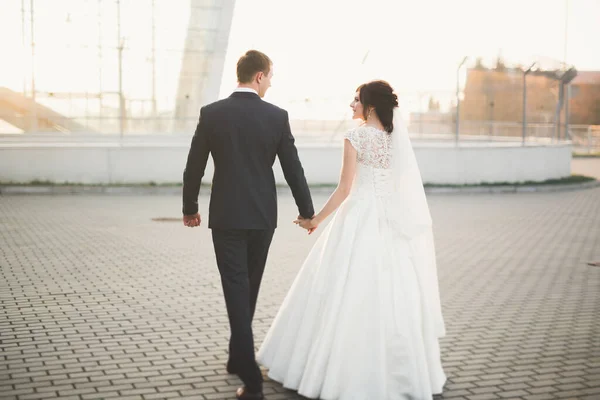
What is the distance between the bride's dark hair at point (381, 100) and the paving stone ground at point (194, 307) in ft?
5.87

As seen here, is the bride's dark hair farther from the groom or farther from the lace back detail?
the groom

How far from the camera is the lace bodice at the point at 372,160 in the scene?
5.46m

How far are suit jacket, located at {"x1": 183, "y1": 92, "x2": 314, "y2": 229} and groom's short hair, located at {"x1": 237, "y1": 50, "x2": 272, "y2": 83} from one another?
0.36 ft

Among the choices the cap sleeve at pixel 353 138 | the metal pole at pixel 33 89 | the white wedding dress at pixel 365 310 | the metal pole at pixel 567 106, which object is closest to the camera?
the white wedding dress at pixel 365 310

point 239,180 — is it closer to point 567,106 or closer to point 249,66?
point 249,66

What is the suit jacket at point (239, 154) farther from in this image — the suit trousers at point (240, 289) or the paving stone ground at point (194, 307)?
the paving stone ground at point (194, 307)

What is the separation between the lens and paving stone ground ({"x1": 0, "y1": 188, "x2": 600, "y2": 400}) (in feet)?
18.2

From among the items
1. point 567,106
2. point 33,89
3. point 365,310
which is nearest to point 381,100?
point 365,310

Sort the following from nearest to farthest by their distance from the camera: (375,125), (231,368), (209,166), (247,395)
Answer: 1. (247,395)
2. (375,125)
3. (231,368)
4. (209,166)

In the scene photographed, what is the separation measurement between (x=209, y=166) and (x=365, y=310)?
1559 cm

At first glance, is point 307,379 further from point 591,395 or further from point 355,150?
point 591,395

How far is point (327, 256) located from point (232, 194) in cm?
74

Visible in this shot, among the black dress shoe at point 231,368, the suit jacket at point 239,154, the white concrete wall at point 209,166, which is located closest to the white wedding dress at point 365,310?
the black dress shoe at point 231,368

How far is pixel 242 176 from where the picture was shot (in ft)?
17.0
